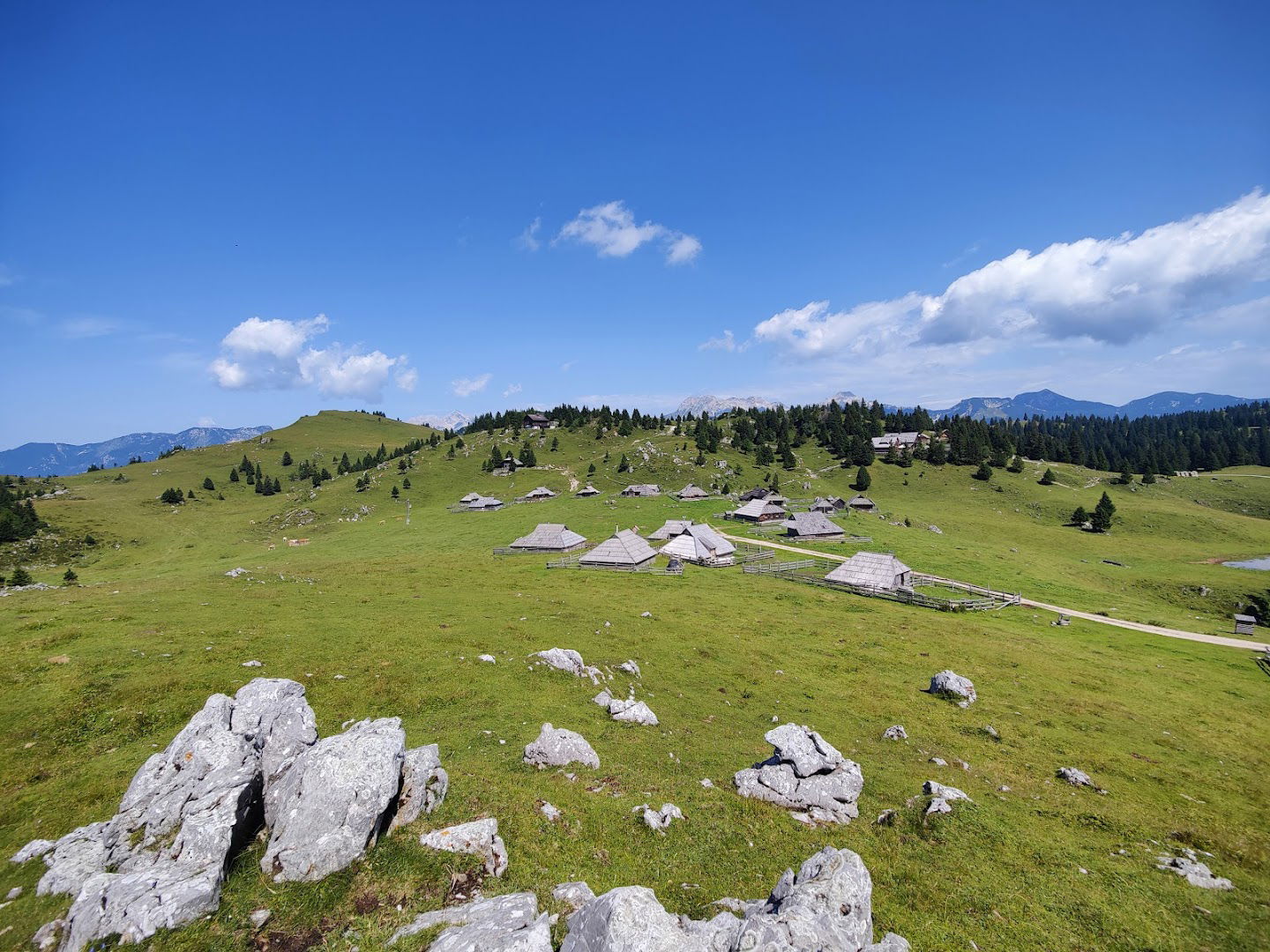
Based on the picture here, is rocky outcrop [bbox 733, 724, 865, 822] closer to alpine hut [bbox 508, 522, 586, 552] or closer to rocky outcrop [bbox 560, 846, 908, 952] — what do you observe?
rocky outcrop [bbox 560, 846, 908, 952]

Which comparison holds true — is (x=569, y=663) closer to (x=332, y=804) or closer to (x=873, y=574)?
(x=332, y=804)

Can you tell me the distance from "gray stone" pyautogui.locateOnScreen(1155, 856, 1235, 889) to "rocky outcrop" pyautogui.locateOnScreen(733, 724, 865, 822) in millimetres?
8693

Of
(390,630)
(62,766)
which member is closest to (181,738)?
(62,766)

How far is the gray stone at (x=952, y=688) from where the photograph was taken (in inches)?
1114

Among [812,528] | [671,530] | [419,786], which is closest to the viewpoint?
[419,786]

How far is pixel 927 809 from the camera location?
53.0 ft

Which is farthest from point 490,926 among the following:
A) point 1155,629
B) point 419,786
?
point 1155,629

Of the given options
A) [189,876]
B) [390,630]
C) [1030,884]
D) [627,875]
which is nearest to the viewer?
[189,876]

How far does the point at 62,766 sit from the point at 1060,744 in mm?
40389

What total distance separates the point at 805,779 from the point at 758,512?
3180 inches

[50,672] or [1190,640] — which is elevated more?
[50,672]

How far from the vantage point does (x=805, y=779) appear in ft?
57.2

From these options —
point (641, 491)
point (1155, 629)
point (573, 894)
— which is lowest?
point (1155, 629)

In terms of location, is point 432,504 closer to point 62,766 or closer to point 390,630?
point 390,630
